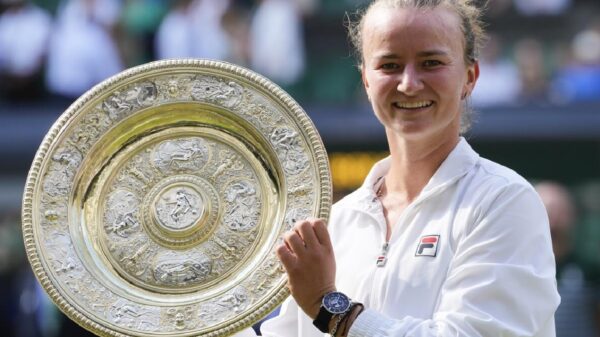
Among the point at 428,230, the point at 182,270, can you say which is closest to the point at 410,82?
the point at 428,230

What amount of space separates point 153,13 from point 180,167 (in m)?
8.53

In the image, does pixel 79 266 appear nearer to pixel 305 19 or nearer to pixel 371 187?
pixel 371 187

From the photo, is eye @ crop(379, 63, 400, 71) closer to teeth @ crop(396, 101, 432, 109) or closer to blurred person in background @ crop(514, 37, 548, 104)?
teeth @ crop(396, 101, 432, 109)

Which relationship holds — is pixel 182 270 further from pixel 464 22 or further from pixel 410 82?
pixel 464 22

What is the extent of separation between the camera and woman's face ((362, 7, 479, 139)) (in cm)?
351

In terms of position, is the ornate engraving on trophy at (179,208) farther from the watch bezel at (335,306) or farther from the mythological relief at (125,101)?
the watch bezel at (335,306)

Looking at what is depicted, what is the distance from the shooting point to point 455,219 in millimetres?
3471

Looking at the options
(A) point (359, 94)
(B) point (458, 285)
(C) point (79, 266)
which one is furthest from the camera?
(A) point (359, 94)

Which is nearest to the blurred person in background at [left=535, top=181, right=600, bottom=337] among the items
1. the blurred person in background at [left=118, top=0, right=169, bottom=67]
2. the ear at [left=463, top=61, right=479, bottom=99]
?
the ear at [left=463, top=61, right=479, bottom=99]

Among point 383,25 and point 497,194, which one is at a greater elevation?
point 383,25

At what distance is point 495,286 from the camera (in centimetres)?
333

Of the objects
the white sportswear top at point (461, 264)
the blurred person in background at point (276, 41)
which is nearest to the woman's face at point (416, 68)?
the white sportswear top at point (461, 264)

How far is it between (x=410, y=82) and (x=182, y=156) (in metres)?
0.70

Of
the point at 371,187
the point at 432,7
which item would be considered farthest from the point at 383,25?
the point at 371,187
